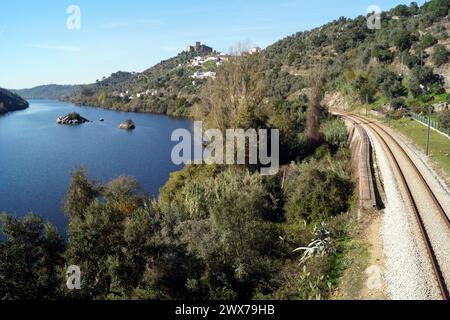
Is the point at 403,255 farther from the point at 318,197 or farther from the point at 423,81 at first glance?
the point at 423,81

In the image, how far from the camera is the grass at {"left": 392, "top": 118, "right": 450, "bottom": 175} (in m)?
23.4

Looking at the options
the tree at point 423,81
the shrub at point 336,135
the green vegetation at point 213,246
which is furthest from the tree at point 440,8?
the green vegetation at point 213,246

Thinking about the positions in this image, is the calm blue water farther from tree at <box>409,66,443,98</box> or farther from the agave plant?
tree at <box>409,66,443,98</box>

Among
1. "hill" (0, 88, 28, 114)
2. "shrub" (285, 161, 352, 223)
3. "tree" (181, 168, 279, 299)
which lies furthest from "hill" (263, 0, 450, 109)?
"hill" (0, 88, 28, 114)

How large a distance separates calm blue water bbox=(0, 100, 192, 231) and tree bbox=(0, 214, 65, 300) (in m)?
15.0

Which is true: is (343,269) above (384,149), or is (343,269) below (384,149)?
below

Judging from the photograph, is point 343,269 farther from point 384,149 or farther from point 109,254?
point 384,149

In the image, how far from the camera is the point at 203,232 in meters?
19.1

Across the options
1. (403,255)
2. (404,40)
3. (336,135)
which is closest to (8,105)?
(404,40)

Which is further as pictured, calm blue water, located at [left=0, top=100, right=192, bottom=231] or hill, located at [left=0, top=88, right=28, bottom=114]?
hill, located at [left=0, top=88, right=28, bottom=114]

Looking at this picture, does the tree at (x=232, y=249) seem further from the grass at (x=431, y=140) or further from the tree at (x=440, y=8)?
the tree at (x=440, y=8)

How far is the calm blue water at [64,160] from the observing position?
123 feet
